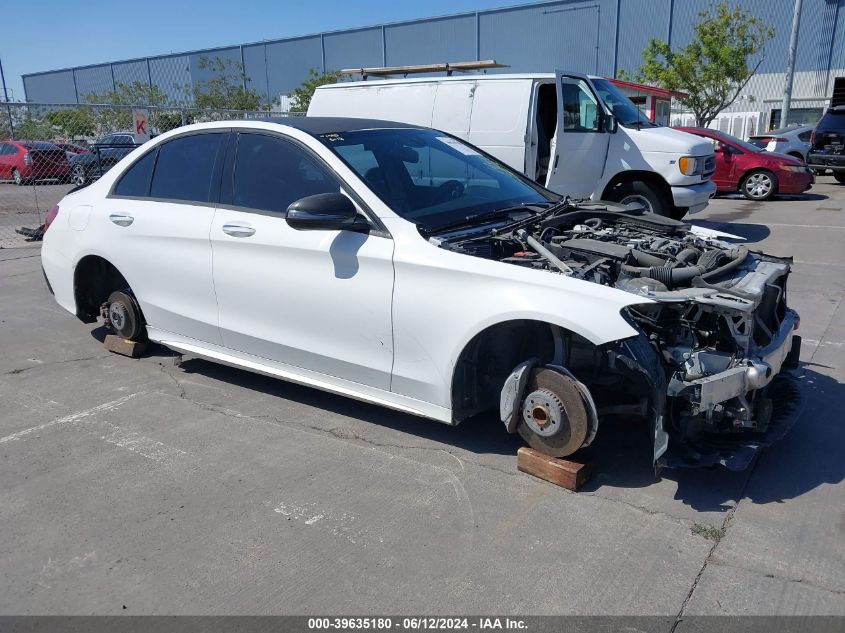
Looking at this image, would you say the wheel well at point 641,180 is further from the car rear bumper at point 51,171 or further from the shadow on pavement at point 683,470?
the car rear bumper at point 51,171

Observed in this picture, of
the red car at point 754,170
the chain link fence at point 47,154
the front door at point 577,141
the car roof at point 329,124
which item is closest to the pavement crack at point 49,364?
the car roof at point 329,124

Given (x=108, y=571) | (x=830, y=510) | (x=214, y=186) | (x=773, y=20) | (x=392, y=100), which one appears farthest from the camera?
(x=773, y=20)

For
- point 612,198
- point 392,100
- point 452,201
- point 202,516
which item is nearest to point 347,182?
point 452,201

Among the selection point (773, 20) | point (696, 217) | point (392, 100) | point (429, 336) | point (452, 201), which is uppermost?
point (773, 20)

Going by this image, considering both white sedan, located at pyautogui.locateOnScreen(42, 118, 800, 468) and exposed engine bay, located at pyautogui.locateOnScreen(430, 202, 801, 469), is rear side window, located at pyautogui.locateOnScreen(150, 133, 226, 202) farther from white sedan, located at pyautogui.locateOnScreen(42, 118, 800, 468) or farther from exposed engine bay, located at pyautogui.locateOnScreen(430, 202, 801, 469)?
exposed engine bay, located at pyautogui.locateOnScreen(430, 202, 801, 469)

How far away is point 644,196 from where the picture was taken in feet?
33.3

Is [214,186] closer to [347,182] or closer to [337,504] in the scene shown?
[347,182]

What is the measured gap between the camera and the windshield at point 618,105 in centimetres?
1025

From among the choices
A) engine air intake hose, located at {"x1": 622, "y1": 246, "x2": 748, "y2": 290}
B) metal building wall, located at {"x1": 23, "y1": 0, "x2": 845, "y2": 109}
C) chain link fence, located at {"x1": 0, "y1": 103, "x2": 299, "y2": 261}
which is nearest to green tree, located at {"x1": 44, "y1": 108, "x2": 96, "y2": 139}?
chain link fence, located at {"x1": 0, "y1": 103, "x2": 299, "y2": 261}

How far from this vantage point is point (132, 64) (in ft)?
178

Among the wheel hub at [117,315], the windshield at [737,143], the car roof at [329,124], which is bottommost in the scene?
the wheel hub at [117,315]

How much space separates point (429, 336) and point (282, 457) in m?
1.09

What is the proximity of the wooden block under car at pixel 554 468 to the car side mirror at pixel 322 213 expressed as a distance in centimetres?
156

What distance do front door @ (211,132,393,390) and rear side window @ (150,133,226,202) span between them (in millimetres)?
224
